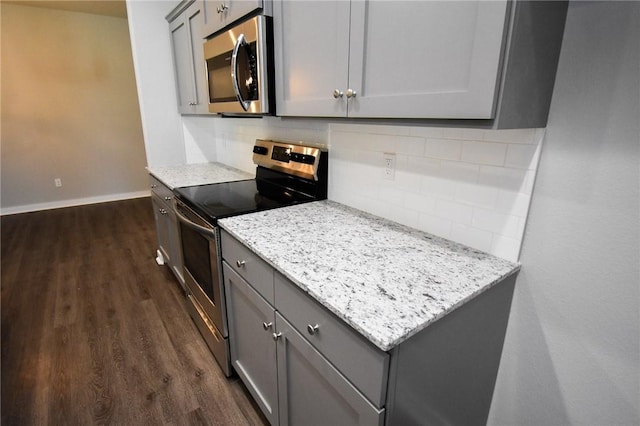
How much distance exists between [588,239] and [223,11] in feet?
5.74

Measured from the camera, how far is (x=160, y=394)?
1645mm

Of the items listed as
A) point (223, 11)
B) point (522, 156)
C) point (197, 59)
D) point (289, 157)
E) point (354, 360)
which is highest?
point (223, 11)

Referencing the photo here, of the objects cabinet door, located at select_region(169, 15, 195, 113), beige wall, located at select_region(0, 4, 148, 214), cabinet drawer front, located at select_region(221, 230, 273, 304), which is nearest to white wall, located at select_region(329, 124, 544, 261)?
cabinet drawer front, located at select_region(221, 230, 273, 304)

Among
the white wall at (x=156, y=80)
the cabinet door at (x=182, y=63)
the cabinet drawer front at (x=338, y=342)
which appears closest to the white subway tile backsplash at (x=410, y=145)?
the cabinet drawer front at (x=338, y=342)

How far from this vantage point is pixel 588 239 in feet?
2.97

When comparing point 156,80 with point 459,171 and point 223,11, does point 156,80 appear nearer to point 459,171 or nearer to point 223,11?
point 223,11

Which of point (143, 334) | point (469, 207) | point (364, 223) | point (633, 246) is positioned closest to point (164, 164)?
point (143, 334)

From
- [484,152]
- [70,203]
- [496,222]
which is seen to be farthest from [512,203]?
[70,203]

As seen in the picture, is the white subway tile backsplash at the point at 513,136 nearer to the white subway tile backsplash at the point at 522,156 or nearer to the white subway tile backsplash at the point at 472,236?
the white subway tile backsplash at the point at 522,156

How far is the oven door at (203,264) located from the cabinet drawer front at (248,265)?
3.7 inches

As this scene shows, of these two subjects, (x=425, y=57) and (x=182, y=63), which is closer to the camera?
(x=425, y=57)

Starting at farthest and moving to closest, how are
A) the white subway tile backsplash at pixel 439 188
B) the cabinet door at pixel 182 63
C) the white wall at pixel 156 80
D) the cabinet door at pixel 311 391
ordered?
the white wall at pixel 156 80, the cabinet door at pixel 182 63, the white subway tile backsplash at pixel 439 188, the cabinet door at pixel 311 391

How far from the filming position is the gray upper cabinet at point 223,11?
140cm

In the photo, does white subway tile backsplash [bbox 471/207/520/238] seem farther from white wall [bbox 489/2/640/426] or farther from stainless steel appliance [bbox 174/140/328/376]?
stainless steel appliance [bbox 174/140/328/376]
